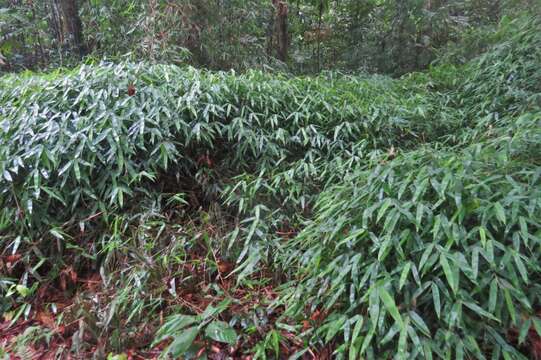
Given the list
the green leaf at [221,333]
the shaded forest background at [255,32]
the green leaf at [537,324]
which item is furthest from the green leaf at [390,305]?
the shaded forest background at [255,32]

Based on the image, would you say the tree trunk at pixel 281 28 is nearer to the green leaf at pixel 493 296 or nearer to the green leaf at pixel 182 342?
the green leaf at pixel 182 342

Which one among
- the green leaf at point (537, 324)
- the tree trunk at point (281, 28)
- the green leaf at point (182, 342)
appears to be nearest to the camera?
the green leaf at point (537, 324)

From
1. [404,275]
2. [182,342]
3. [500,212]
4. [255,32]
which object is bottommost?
[182,342]

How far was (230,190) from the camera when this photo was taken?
237cm

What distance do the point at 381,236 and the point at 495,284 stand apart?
15.6 inches

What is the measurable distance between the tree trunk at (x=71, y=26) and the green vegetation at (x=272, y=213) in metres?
2.24

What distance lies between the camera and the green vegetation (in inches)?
51.7

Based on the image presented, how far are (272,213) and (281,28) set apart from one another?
147 inches

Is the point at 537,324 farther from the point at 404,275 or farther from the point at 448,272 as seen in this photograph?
the point at 404,275

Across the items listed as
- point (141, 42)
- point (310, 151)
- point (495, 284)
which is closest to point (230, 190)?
point (310, 151)

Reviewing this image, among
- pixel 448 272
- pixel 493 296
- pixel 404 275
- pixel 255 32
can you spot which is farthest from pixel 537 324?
pixel 255 32

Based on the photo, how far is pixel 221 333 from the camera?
1.53 metres

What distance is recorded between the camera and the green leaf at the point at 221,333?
150 centimetres

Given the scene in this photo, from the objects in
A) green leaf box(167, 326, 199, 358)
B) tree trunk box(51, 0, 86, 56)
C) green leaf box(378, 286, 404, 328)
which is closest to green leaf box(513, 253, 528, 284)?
green leaf box(378, 286, 404, 328)
